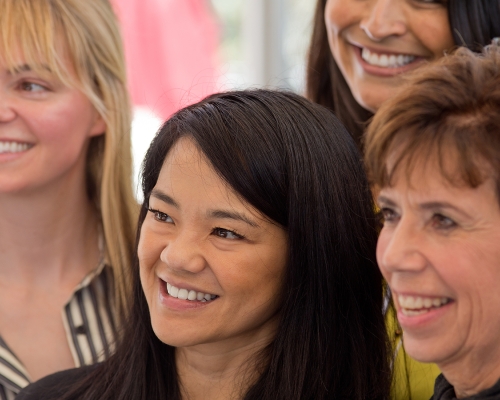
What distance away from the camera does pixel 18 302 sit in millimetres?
2330

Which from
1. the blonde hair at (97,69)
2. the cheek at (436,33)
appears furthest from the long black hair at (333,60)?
the blonde hair at (97,69)

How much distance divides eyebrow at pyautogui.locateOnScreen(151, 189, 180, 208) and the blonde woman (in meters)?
0.65

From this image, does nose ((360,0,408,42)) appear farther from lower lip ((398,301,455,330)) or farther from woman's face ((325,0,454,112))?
lower lip ((398,301,455,330))

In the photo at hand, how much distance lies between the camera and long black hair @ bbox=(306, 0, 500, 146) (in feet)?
6.72

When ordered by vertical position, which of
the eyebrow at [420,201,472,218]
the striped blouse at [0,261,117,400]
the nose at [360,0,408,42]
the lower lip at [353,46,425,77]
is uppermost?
the nose at [360,0,408,42]

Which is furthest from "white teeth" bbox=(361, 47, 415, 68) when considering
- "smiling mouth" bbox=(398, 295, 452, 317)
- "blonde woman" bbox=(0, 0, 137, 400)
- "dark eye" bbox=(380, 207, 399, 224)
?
"smiling mouth" bbox=(398, 295, 452, 317)

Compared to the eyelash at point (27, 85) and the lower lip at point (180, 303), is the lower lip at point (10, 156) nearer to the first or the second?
the eyelash at point (27, 85)

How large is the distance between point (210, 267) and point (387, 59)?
927mm

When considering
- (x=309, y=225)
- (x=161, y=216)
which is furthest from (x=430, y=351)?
(x=161, y=216)

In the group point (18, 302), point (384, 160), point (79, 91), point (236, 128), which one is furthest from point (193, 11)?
point (384, 160)

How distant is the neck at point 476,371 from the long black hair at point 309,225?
35cm

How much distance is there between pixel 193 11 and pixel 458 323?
3.39 meters

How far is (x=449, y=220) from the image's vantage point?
50.5 inches

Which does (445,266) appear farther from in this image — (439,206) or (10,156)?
(10,156)
